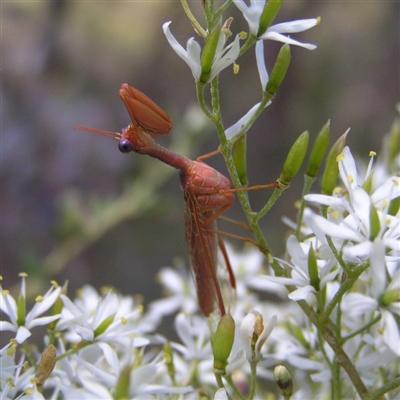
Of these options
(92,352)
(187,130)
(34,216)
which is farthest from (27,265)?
(92,352)

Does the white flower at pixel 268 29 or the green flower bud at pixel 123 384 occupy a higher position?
the white flower at pixel 268 29

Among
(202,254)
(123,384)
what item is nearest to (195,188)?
(202,254)

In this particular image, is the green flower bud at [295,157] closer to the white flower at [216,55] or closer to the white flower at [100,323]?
the white flower at [216,55]

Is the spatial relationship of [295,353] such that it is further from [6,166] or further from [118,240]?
[118,240]

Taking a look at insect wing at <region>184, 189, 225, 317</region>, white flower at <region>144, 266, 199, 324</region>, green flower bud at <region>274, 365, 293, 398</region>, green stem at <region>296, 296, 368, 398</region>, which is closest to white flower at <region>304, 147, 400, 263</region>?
green stem at <region>296, 296, 368, 398</region>

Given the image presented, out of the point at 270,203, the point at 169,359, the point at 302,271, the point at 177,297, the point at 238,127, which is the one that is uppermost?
the point at 238,127

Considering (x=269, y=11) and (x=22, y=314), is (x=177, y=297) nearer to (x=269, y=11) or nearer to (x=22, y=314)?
(x=22, y=314)

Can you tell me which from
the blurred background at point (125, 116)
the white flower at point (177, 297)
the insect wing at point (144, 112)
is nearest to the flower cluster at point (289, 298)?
the insect wing at point (144, 112)
